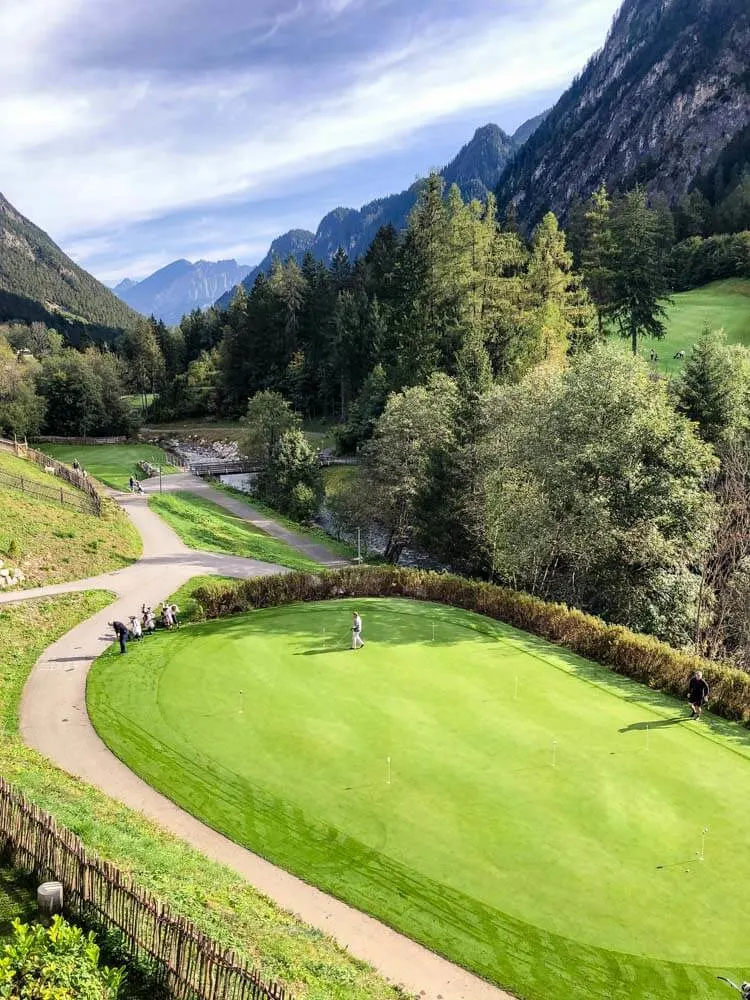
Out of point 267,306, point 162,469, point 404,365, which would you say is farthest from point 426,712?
point 267,306

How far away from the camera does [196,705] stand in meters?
20.6

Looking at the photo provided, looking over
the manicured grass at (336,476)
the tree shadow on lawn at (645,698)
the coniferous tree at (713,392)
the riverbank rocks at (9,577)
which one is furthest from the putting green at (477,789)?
the manicured grass at (336,476)

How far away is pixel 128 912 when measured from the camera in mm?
9977

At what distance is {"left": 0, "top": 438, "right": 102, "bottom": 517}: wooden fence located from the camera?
138 feet

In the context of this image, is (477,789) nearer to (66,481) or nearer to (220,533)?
(220,533)

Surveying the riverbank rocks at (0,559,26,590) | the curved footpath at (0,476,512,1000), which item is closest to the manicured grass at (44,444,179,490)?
the curved footpath at (0,476,512,1000)

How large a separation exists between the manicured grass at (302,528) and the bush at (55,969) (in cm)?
A: 3734

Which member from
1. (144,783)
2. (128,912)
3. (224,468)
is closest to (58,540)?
(144,783)

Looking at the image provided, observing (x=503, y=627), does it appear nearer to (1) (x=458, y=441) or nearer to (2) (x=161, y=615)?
(2) (x=161, y=615)

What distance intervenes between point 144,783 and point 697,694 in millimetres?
15878

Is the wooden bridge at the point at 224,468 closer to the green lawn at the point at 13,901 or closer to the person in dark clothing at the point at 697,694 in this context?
the person in dark clothing at the point at 697,694

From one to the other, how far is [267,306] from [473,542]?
294 ft

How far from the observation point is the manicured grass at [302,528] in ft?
161

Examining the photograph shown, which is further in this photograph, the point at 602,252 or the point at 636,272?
the point at 602,252
